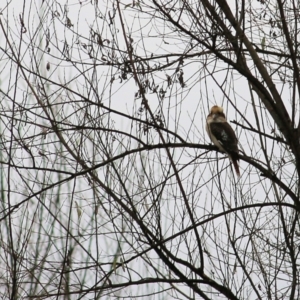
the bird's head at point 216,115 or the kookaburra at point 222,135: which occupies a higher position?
the bird's head at point 216,115

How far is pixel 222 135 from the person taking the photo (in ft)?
21.8

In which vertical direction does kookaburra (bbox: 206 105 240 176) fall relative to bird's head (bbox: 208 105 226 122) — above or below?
below

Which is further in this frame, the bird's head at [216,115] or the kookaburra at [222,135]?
the bird's head at [216,115]

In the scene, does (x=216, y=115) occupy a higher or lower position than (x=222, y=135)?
higher

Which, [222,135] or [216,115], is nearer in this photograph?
[222,135]

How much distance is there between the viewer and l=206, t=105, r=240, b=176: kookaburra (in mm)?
5574

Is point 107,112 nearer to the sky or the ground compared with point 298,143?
nearer to the sky

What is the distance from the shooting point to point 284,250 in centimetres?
487

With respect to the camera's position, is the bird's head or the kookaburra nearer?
the kookaburra

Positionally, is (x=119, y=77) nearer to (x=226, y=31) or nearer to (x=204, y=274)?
(x=226, y=31)

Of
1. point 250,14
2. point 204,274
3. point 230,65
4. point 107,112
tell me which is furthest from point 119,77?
point 204,274

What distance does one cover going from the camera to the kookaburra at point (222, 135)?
557cm

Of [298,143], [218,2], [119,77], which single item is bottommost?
[298,143]

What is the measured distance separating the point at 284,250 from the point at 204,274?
2.47 feet
